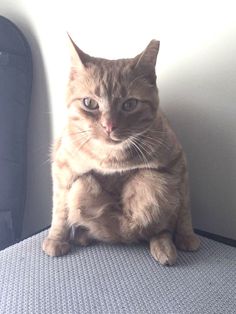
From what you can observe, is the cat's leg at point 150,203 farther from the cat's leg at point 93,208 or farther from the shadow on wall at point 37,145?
the shadow on wall at point 37,145

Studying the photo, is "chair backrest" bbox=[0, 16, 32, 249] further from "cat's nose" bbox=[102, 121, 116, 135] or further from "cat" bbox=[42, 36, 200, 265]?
"cat's nose" bbox=[102, 121, 116, 135]

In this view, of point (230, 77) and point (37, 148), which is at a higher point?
point (230, 77)

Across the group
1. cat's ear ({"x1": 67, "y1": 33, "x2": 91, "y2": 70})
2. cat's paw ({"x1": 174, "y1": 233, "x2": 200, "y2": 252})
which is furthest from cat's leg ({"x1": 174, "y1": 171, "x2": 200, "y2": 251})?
cat's ear ({"x1": 67, "y1": 33, "x2": 91, "y2": 70})

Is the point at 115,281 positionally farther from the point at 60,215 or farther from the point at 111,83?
the point at 111,83

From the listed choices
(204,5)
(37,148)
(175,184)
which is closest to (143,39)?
(204,5)

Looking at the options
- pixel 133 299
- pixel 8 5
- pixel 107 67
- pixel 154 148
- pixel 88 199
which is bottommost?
pixel 133 299

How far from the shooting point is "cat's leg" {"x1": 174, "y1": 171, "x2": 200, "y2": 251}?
0.97 meters

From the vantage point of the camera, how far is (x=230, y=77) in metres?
0.97

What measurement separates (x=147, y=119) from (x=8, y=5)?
742mm

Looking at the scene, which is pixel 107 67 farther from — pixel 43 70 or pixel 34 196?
pixel 34 196

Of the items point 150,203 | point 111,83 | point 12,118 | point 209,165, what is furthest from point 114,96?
point 12,118

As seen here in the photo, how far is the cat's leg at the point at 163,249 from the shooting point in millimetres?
898

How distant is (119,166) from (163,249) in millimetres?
230

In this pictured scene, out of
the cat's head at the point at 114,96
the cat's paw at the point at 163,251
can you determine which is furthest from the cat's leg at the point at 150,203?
the cat's head at the point at 114,96
